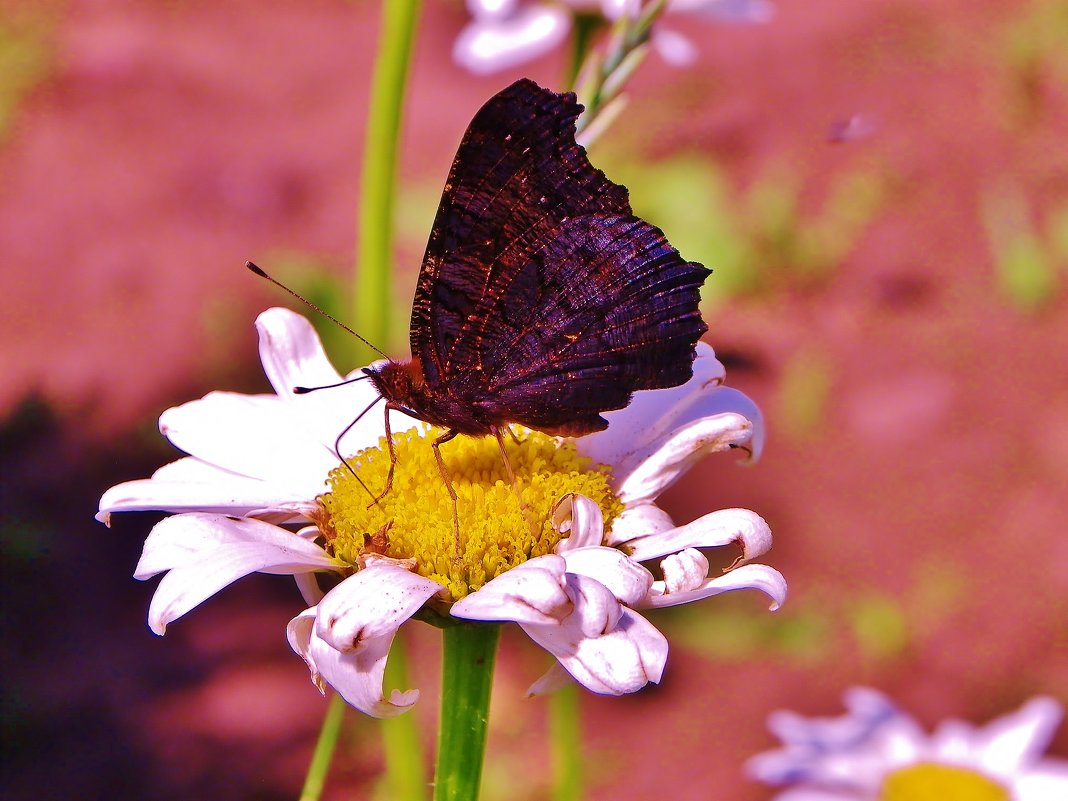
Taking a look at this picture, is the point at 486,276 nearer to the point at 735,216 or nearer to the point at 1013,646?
the point at 1013,646

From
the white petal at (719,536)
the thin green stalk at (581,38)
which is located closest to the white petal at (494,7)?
the thin green stalk at (581,38)

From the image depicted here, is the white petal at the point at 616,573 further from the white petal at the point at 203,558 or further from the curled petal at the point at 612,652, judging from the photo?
the white petal at the point at 203,558

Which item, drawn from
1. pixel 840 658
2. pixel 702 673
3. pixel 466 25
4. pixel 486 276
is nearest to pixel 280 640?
pixel 702 673

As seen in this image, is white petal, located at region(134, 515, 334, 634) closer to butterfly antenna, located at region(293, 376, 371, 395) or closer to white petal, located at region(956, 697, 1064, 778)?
butterfly antenna, located at region(293, 376, 371, 395)

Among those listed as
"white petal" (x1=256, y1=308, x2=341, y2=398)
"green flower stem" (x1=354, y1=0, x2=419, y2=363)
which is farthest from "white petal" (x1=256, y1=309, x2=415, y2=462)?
"green flower stem" (x1=354, y1=0, x2=419, y2=363)

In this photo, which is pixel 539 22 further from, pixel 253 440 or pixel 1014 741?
pixel 1014 741

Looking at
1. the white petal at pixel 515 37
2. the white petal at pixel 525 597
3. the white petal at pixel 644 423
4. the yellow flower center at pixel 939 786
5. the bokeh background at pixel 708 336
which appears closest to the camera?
the white petal at pixel 525 597

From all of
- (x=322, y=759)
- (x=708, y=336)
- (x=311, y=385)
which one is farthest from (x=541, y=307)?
(x=708, y=336)
